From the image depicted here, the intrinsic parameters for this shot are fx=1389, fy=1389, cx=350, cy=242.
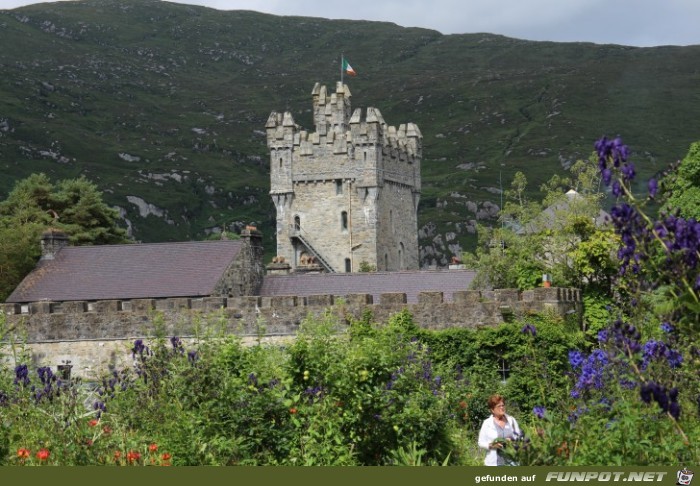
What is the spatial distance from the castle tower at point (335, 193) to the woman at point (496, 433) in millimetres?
79436

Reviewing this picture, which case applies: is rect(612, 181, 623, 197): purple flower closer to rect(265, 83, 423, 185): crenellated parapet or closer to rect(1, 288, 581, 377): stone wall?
rect(1, 288, 581, 377): stone wall

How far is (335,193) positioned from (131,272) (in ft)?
167

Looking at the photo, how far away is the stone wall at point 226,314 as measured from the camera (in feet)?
107

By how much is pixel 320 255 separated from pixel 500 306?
63467 millimetres

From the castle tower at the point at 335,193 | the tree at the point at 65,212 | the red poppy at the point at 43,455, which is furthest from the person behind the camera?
the castle tower at the point at 335,193

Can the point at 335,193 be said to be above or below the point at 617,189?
above

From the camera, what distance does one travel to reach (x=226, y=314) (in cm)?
3434

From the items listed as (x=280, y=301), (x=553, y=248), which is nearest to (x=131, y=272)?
(x=280, y=301)

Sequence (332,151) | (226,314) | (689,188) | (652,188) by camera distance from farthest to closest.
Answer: (332,151), (689,188), (226,314), (652,188)

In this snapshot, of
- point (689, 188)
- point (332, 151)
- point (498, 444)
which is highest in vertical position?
point (332, 151)

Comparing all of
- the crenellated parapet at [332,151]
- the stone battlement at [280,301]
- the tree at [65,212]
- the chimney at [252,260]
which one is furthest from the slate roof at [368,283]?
the crenellated parapet at [332,151]

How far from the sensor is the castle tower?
95.8m

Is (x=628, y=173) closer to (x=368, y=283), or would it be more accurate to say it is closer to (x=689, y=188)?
(x=689, y=188)

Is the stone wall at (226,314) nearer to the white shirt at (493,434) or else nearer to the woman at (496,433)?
the woman at (496,433)
